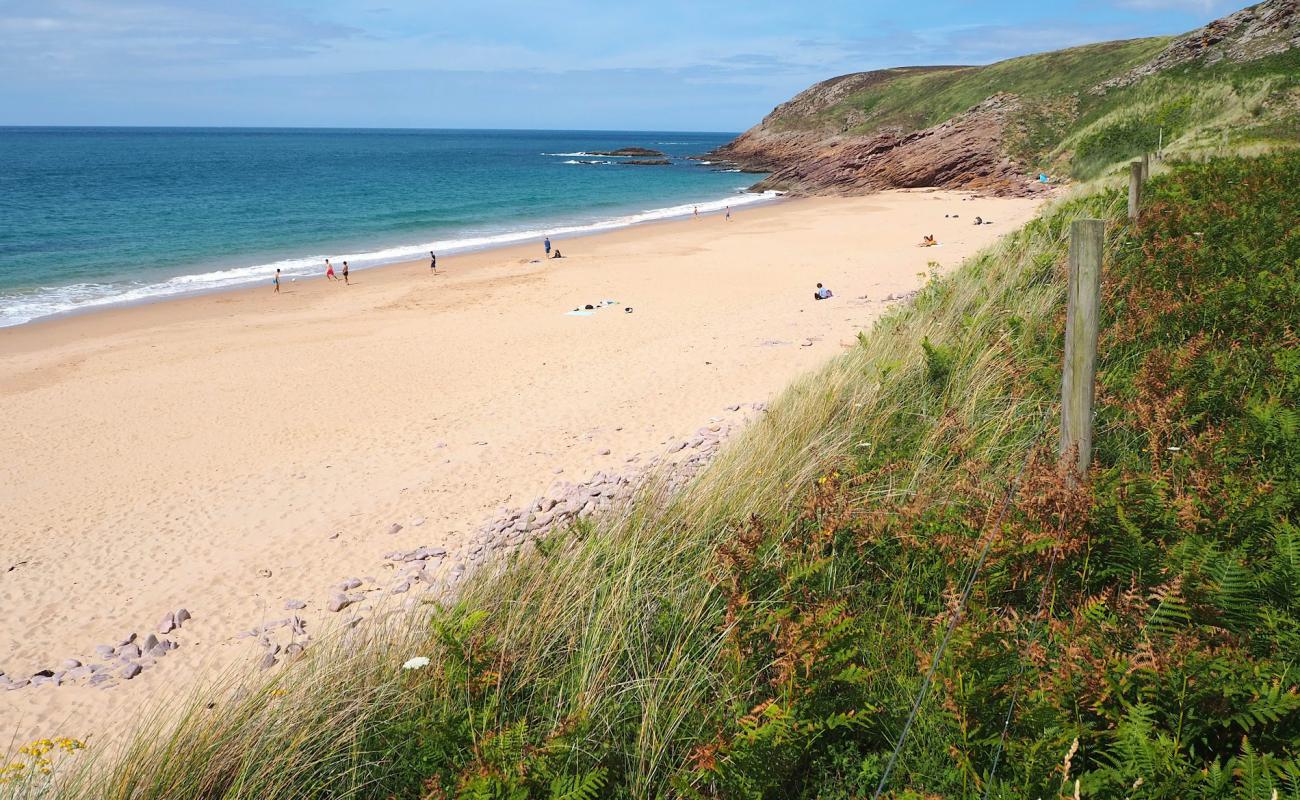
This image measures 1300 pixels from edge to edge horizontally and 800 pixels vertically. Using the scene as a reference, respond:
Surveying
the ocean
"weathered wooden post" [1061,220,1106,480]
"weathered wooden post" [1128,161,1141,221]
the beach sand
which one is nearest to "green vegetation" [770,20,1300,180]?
"weathered wooden post" [1128,161,1141,221]

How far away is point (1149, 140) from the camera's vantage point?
94.2ft

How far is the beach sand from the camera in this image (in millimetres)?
7508

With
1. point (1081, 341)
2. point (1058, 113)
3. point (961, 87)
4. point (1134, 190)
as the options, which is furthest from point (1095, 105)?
point (1081, 341)

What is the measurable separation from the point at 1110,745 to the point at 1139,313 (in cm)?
485

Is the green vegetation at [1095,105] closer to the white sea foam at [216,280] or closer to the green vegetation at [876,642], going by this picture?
the green vegetation at [876,642]

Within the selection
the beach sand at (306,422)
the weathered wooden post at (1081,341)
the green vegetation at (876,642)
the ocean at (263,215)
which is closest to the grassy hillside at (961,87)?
the ocean at (263,215)

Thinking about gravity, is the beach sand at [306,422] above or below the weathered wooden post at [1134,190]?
below

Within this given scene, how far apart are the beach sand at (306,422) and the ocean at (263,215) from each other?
5813 mm

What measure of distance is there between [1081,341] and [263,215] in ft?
158

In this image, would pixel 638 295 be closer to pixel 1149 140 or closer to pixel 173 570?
pixel 173 570

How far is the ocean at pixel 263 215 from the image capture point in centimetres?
2806

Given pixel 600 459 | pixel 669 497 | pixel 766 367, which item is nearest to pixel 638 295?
pixel 766 367

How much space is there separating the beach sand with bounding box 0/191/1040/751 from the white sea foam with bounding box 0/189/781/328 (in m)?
2.08

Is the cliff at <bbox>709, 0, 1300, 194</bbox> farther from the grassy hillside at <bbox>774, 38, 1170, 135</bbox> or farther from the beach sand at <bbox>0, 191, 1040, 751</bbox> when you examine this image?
the beach sand at <bbox>0, 191, 1040, 751</bbox>
